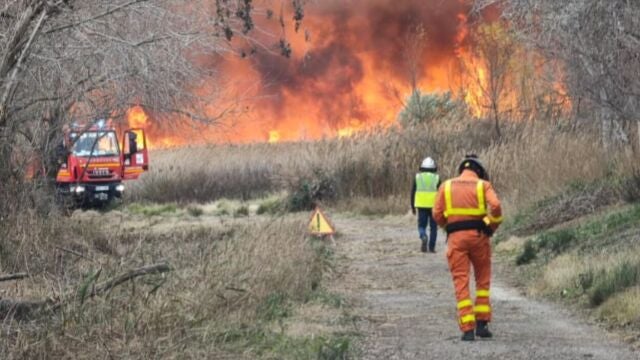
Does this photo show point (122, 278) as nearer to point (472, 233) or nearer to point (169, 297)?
point (169, 297)

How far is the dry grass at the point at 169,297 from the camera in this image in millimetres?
8359

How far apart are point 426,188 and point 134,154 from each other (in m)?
12.7

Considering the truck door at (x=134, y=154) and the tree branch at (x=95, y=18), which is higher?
the tree branch at (x=95, y=18)

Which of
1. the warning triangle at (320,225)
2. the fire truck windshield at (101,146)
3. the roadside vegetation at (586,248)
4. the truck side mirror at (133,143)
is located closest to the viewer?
the roadside vegetation at (586,248)

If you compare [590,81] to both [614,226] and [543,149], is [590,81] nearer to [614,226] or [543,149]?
[614,226]

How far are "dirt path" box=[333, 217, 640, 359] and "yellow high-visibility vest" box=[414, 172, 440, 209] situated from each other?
3.36 ft

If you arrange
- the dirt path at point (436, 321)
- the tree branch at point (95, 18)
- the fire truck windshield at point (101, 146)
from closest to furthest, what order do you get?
the dirt path at point (436, 321) < the tree branch at point (95, 18) < the fire truck windshield at point (101, 146)

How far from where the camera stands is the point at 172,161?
1667 inches

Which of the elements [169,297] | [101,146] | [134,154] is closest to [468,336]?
[169,297]

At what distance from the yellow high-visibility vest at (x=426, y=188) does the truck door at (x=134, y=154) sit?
32.1 ft

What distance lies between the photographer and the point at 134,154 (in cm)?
2995

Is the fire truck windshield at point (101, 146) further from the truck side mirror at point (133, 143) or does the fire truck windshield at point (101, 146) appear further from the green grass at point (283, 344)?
the green grass at point (283, 344)

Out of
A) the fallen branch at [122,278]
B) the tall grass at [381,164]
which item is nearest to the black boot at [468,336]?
the fallen branch at [122,278]

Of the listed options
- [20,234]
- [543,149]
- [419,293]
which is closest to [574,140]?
[543,149]
